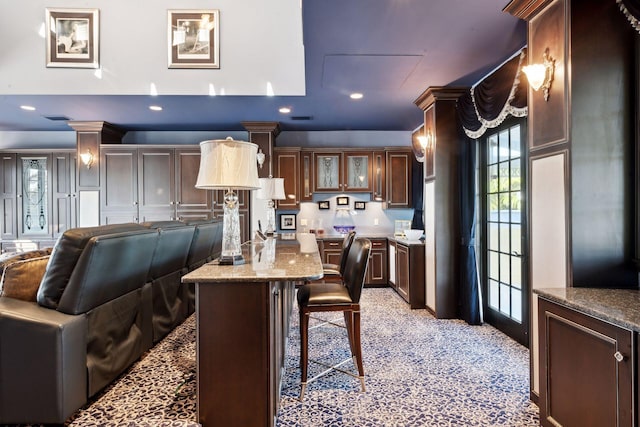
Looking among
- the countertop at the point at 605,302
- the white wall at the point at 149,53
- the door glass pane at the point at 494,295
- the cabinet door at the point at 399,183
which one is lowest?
the door glass pane at the point at 494,295

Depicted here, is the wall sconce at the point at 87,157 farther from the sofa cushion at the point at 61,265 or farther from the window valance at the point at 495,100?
the window valance at the point at 495,100

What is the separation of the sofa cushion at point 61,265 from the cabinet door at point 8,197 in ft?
16.3

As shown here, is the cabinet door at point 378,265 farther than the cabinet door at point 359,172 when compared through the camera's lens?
No

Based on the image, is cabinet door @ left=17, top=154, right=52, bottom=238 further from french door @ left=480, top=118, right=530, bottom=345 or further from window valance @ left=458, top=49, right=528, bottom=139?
french door @ left=480, top=118, right=530, bottom=345

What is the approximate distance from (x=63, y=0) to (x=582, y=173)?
557 cm

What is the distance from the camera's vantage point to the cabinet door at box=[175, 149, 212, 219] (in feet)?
18.1

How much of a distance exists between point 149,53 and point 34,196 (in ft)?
11.2

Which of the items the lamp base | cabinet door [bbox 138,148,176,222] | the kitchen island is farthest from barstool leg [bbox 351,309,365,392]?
cabinet door [bbox 138,148,176,222]

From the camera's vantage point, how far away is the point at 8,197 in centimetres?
564

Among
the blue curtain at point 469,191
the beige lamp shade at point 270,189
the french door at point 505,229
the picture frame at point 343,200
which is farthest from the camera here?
the picture frame at point 343,200

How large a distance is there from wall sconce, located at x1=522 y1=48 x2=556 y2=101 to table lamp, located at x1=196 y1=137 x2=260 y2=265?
6.00 feet

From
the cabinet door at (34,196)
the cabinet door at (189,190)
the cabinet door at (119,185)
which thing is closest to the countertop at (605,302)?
the cabinet door at (189,190)

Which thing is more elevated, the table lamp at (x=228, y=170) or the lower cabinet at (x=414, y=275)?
the table lamp at (x=228, y=170)

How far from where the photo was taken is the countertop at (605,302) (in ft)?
4.54
